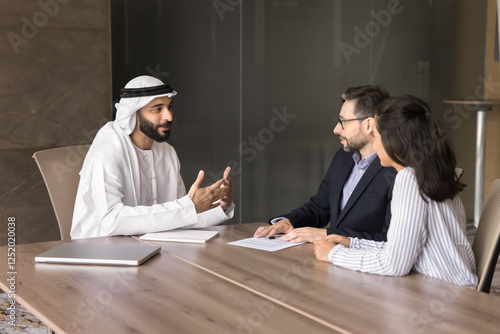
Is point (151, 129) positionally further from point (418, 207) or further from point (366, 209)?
point (418, 207)

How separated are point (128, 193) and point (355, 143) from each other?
1.20 meters

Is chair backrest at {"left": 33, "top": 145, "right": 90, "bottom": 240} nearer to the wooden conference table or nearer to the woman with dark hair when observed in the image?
the wooden conference table

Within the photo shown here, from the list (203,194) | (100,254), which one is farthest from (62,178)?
(100,254)

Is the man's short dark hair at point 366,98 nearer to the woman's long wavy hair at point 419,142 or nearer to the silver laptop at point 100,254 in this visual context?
the woman's long wavy hair at point 419,142

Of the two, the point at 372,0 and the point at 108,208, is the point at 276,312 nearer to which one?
the point at 108,208

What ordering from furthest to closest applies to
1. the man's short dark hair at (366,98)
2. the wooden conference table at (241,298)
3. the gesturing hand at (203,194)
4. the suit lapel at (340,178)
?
the suit lapel at (340,178), the man's short dark hair at (366,98), the gesturing hand at (203,194), the wooden conference table at (241,298)

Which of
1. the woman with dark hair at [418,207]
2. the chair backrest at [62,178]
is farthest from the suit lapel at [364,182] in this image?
the chair backrest at [62,178]

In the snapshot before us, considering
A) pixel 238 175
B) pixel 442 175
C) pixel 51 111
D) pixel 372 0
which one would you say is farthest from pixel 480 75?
pixel 442 175

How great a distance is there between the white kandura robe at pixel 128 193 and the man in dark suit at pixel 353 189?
0.41 metres

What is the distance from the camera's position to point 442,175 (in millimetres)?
2418

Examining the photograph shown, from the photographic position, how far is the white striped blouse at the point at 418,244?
2350 mm

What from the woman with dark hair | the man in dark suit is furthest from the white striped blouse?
the man in dark suit

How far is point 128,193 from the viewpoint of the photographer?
3480 millimetres

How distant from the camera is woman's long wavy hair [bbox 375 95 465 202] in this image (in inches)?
94.8
